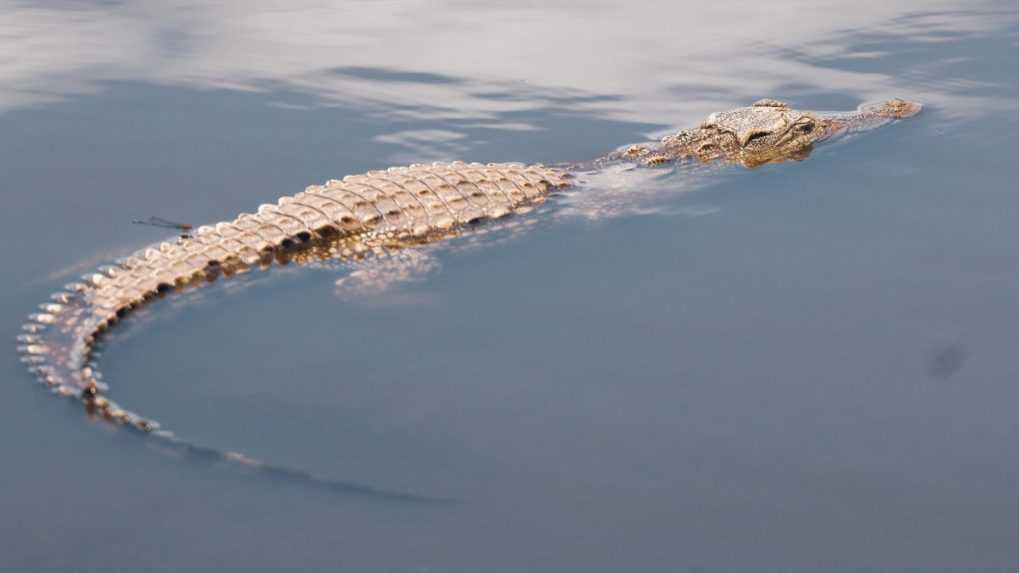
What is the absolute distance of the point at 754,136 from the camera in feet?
29.7

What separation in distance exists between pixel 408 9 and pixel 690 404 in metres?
7.66

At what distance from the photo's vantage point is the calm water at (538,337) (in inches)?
181

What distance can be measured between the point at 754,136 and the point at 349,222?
11.5 feet

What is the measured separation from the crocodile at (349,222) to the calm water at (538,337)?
13 cm

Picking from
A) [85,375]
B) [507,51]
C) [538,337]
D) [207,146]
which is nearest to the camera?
[85,375]

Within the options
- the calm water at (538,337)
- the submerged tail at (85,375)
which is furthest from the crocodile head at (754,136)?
the submerged tail at (85,375)

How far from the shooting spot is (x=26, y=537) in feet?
14.6

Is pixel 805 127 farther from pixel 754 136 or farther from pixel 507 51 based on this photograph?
pixel 507 51

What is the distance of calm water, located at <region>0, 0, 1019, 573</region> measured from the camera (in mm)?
4586

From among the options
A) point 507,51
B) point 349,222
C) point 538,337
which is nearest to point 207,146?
point 349,222

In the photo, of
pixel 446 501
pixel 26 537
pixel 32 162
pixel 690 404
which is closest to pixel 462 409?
pixel 446 501

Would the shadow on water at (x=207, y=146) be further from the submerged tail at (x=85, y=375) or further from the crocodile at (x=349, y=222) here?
the crocodile at (x=349, y=222)

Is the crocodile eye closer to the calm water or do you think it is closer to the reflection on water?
the calm water

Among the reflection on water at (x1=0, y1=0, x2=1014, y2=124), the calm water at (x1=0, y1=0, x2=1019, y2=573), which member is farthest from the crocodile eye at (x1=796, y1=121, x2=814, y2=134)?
the reflection on water at (x1=0, y1=0, x2=1014, y2=124)
